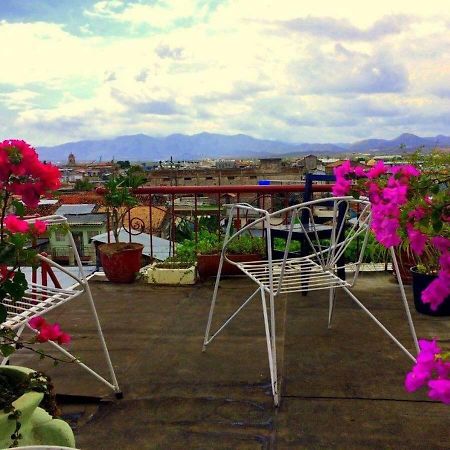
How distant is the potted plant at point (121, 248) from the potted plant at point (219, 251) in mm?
478

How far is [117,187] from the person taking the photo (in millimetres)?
4281

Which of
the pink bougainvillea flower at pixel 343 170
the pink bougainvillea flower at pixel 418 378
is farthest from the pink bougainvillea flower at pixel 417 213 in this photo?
the pink bougainvillea flower at pixel 343 170

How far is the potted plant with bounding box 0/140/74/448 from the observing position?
137 cm

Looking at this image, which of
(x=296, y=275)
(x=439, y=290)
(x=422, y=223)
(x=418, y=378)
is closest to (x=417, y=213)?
(x=422, y=223)

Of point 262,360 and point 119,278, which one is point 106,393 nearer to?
point 262,360

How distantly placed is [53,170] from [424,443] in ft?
5.19

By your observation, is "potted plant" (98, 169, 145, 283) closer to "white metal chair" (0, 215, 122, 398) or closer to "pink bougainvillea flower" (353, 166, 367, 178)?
"white metal chair" (0, 215, 122, 398)

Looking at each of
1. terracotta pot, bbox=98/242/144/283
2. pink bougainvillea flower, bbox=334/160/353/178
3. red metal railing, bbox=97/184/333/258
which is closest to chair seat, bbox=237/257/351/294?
pink bougainvillea flower, bbox=334/160/353/178

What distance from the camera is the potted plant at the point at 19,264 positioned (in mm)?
1367

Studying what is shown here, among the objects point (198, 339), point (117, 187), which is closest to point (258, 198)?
point (117, 187)

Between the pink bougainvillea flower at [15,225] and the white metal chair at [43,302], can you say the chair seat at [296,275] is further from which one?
the pink bougainvillea flower at [15,225]

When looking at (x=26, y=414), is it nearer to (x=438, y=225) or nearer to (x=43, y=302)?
(x=43, y=302)

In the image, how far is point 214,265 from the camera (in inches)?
168

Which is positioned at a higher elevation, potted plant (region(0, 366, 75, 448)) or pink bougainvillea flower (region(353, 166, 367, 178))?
pink bougainvillea flower (region(353, 166, 367, 178))
